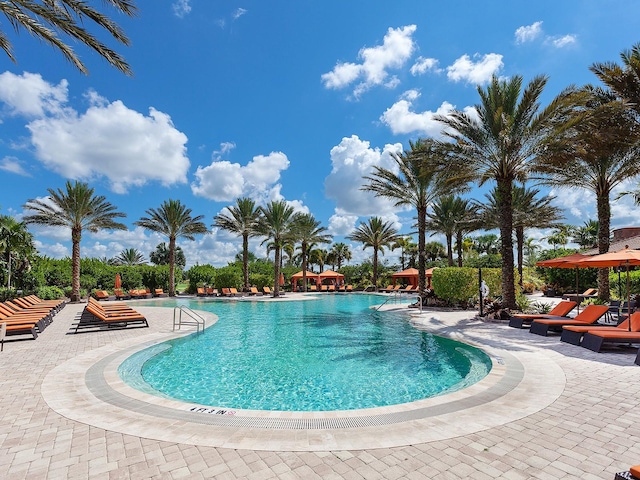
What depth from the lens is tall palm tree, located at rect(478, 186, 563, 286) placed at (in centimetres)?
Result: 2667

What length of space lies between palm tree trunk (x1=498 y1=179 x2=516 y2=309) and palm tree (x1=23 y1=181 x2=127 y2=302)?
85.0 feet

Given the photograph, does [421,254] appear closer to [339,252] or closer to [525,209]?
[525,209]

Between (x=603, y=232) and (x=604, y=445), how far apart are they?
54.3 ft

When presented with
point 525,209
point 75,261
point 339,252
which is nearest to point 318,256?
point 339,252

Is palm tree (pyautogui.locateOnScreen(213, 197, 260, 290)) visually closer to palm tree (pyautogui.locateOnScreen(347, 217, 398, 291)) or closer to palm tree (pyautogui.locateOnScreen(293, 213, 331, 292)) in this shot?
palm tree (pyautogui.locateOnScreen(293, 213, 331, 292))

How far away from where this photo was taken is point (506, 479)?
10.3ft

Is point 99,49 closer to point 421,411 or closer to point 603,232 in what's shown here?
point 421,411

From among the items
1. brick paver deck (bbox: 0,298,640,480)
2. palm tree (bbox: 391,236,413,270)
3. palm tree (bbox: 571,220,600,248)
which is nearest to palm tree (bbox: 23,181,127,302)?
brick paver deck (bbox: 0,298,640,480)

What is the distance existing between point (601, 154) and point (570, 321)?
8.40 metres

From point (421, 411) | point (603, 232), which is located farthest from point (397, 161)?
point (421, 411)

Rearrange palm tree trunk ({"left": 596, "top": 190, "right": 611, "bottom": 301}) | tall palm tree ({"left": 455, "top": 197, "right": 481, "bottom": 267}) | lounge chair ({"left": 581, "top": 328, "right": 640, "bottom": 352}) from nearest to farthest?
lounge chair ({"left": 581, "top": 328, "right": 640, "bottom": 352})
palm tree trunk ({"left": 596, "top": 190, "right": 611, "bottom": 301})
tall palm tree ({"left": 455, "top": 197, "right": 481, "bottom": 267})

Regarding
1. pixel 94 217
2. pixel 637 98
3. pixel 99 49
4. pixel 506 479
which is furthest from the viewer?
pixel 94 217

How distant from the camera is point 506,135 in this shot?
14.2m

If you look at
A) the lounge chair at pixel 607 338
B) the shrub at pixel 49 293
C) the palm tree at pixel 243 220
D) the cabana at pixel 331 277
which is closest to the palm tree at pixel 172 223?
the palm tree at pixel 243 220
